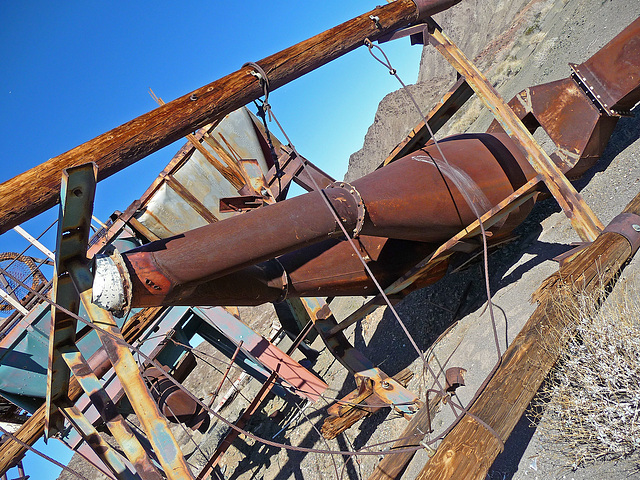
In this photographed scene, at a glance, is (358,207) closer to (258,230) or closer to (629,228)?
(258,230)

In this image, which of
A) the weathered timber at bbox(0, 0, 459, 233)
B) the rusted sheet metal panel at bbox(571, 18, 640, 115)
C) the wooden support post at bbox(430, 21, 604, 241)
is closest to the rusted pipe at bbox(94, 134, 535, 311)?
the wooden support post at bbox(430, 21, 604, 241)

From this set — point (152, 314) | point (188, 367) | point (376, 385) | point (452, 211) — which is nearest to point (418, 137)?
point (452, 211)

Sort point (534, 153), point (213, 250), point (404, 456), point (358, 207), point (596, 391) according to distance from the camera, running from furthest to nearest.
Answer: point (534, 153) → point (404, 456) → point (358, 207) → point (213, 250) → point (596, 391)

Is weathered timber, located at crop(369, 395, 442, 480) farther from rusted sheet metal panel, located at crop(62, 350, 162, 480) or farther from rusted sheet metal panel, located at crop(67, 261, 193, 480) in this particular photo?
rusted sheet metal panel, located at crop(62, 350, 162, 480)

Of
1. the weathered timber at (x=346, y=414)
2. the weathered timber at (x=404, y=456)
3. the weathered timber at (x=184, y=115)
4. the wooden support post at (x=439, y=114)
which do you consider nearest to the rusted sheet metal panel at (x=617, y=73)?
the wooden support post at (x=439, y=114)

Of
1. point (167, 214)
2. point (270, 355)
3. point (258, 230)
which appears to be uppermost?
point (167, 214)

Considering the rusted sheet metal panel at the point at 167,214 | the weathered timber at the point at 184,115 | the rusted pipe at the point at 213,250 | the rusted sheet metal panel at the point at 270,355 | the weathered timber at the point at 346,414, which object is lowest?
the weathered timber at the point at 346,414

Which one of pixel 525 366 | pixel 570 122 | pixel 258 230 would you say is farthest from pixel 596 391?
pixel 570 122

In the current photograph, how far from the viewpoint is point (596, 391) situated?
296 cm

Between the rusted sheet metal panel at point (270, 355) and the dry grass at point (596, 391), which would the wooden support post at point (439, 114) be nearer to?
the rusted sheet metal panel at point (270, 355)

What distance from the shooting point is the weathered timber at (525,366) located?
8.61 ft

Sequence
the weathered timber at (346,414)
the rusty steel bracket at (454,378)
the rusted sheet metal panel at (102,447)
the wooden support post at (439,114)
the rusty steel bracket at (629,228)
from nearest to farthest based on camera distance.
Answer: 1. the rusted sheet metal panel at (102,447)
2. the rusty steel bracket at (629,228)
3. the rusty steel bracket at (454,378)
4. the weathered timber at (346,414)
5. the wooden support post at (439,114)

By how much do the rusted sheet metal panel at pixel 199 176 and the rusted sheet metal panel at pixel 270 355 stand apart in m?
1.77

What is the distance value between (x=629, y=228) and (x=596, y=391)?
1.81m
